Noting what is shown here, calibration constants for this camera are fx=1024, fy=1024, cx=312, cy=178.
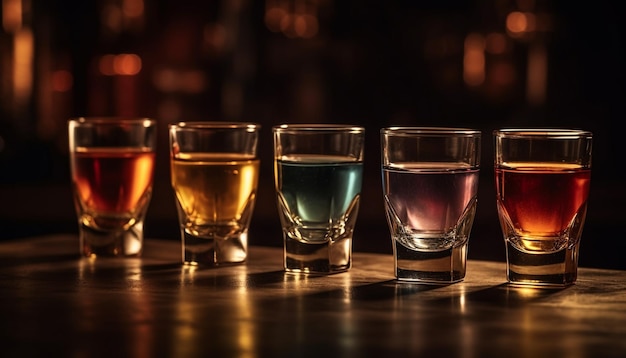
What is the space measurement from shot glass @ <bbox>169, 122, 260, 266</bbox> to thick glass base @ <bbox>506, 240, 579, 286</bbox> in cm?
41

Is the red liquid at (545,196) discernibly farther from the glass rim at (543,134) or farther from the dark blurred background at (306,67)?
the dark blurred background at (306,67)

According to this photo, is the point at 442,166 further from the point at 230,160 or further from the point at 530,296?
the point at 230,160

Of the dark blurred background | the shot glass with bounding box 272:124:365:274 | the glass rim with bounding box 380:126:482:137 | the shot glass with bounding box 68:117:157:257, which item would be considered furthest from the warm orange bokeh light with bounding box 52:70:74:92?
the glass rim with bounding box 380:126:482:137

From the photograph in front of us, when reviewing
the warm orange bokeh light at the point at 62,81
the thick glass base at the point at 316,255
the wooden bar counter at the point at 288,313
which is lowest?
the wooden bar counter at the point at 288,313

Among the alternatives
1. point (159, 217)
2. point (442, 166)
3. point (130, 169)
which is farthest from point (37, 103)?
point (442, 166)

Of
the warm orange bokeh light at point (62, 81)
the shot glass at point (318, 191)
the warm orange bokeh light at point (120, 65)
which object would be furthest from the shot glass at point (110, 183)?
the warm orange bokeh light at point (62, 81)

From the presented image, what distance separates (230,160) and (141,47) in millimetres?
3866

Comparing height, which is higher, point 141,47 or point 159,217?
point 141,47

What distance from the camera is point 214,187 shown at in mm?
1510

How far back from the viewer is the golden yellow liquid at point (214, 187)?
4.96ft

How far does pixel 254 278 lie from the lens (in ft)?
4.61

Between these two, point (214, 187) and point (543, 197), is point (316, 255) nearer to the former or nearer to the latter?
point (214, 187)

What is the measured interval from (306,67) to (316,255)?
3552 mm

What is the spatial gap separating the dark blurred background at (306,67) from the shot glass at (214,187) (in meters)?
2.93
